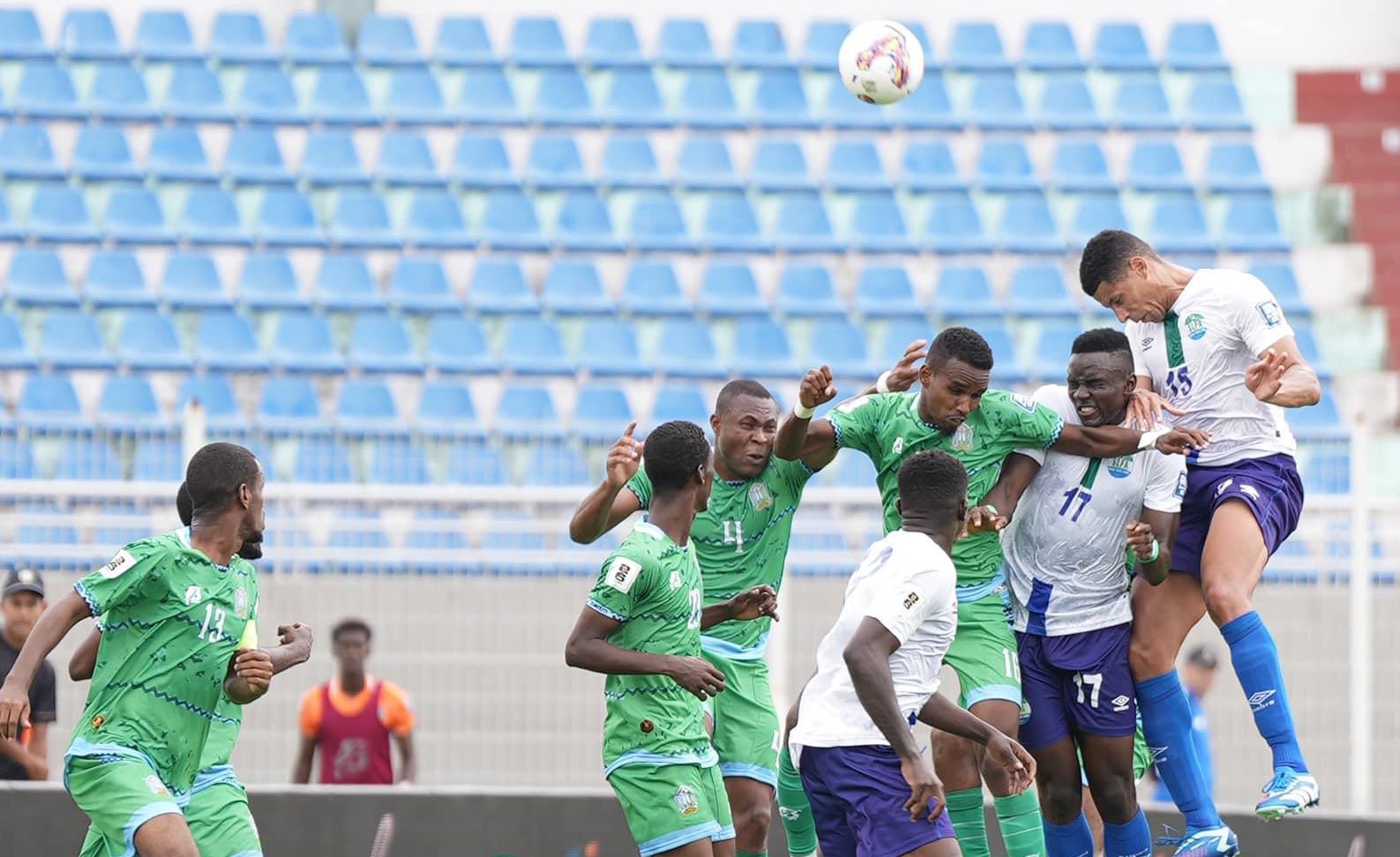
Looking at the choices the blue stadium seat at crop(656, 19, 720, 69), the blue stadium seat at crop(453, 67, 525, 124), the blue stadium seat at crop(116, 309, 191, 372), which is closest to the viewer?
the blue stadium seat at crop(116, 309, 191, 372)

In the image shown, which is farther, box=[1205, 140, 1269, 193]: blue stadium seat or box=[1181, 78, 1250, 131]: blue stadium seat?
box=[1181, 78, 1250, 131]: blue stadium seat

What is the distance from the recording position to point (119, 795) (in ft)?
21.9

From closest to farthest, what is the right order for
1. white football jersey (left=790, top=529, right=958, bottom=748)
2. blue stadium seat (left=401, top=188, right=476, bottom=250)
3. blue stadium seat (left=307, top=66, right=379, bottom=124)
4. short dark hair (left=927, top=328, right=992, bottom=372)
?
white football jersey (left=790, top=529, right=958, bottom=748) → short dark hair (left=927, top=328, right=992, bottom=372) → blue stadium seat (left=401, top=188, right=476, bottom=250) → blue stadium seat (left=307, top=66, right=379, bottom=124)

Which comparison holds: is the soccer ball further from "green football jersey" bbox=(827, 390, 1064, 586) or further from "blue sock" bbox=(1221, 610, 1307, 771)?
"blue sock" bbox=(1221, 610, 1307, 771)

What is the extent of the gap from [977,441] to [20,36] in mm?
14713

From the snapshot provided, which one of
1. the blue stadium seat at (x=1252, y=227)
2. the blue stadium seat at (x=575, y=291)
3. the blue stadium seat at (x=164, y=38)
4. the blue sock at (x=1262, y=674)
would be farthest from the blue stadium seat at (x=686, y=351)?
the blue sock at (x=1262, y=674)

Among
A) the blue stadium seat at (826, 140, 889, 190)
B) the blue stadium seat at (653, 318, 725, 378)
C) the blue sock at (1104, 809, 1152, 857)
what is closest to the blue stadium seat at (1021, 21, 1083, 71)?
the blue stadium seat at (826, 140, 889, 190)

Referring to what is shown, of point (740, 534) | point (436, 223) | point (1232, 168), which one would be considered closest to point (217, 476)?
point (740, 534)

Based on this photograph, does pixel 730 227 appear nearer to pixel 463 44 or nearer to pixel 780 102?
pixel 780 102

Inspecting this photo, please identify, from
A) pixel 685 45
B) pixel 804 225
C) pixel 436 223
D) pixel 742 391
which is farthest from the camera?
pixel 685 45

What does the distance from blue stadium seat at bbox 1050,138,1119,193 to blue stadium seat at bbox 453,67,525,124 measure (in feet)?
17.3

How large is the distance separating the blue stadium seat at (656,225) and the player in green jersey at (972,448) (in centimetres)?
1072

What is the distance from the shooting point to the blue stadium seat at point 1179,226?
727 inches

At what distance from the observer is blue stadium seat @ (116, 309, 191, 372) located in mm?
17078
